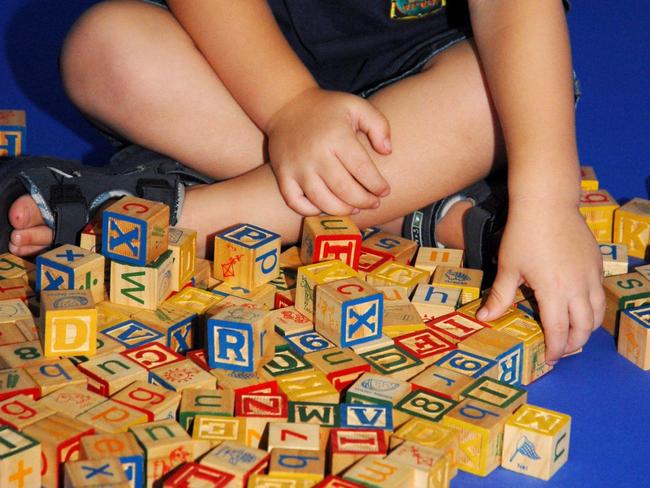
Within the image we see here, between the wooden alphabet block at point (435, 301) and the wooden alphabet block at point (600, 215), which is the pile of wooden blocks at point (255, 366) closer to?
the wooden alphabet block at point (435, 301)

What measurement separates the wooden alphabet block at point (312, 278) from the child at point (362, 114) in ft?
0.35

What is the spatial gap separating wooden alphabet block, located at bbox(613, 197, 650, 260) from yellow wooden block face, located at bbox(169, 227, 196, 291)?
2.08 feet

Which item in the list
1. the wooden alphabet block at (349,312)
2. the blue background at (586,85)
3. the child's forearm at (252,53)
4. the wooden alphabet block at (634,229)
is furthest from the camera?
the blue background at (586,85)

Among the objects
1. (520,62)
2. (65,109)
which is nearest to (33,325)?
(520,62)

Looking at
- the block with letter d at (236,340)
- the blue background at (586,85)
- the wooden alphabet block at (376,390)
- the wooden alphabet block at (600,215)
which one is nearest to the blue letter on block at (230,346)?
the block with letter d at (236,340)

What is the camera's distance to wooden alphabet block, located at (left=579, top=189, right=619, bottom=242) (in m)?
1.46

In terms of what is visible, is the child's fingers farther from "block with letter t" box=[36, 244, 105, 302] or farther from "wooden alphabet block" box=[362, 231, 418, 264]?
"block with letter t" box=[36, 244, 105, 302]

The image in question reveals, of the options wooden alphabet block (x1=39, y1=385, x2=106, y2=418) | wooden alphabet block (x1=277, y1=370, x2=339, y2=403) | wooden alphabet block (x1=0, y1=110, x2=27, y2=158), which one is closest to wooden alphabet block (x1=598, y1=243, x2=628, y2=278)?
wooden alphabet block (x1=277, y1=370, x2=339, y2=403)

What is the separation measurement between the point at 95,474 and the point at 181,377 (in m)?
0.19

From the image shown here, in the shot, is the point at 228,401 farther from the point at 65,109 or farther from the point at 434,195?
the point at 65,109

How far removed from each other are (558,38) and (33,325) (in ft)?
2.32

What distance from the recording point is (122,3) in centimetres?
139

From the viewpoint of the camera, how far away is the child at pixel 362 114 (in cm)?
118

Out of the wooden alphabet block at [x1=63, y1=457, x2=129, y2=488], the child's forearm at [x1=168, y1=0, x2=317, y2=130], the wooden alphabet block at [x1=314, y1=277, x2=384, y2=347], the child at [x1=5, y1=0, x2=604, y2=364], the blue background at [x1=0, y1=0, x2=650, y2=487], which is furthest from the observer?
the blue background at [x1=0, y1=0, x2=650, y2=487]
